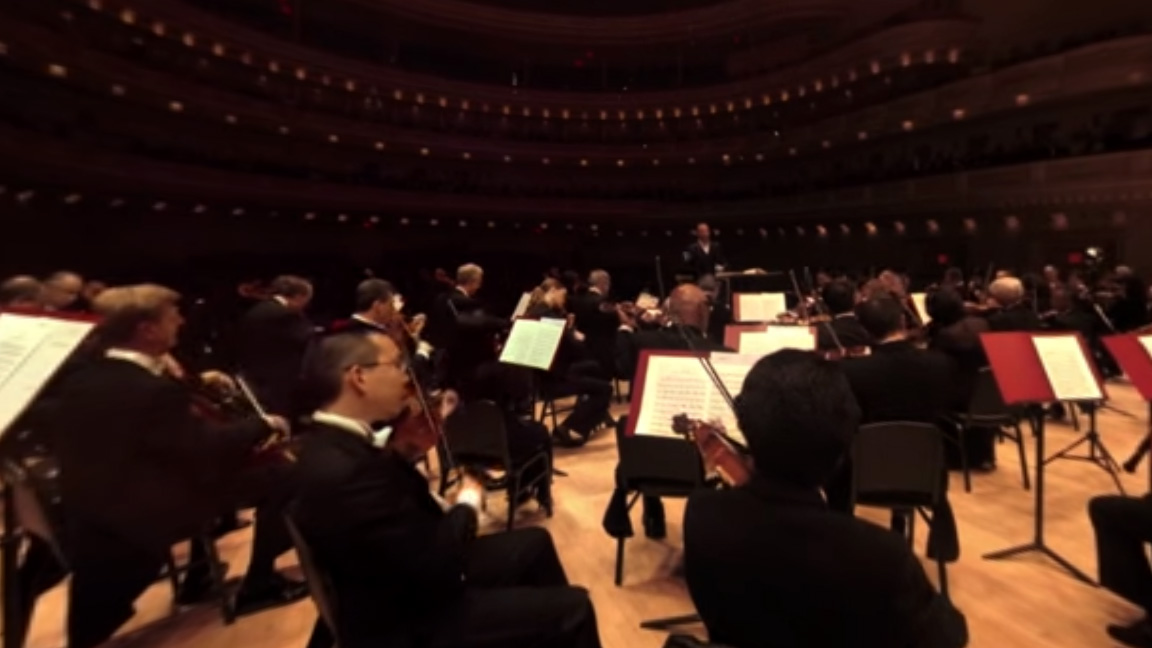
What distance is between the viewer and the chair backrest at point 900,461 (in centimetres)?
319

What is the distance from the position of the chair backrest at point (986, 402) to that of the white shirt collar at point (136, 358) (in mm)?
4881

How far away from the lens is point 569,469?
5.65 m

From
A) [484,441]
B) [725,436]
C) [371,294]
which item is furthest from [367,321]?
[725,436]

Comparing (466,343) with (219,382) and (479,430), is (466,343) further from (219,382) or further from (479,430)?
(219,382)

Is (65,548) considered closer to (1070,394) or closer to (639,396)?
(639,396)

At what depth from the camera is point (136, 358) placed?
2744 millimetres

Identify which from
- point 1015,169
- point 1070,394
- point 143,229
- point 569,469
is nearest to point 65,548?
point 569,469

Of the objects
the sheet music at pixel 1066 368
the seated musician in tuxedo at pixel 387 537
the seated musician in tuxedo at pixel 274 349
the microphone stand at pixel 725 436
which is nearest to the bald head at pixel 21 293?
the seated musician in tuxedo at pixel 274 349

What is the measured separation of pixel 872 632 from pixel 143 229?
46.4ft

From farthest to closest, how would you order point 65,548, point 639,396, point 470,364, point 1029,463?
1. point 1029,463
2. point 470,364
3. point 639,396
4. point 65,548

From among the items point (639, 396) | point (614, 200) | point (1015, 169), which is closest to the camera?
point (639, 396)

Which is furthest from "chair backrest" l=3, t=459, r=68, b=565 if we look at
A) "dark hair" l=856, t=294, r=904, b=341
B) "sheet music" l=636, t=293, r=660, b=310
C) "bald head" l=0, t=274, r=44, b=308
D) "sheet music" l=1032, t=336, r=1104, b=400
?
"sheet music" l=636, t=293, r=660, b=310

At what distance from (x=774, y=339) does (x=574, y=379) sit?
233 cm

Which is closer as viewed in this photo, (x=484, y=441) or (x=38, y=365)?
(x=38, y=365)
